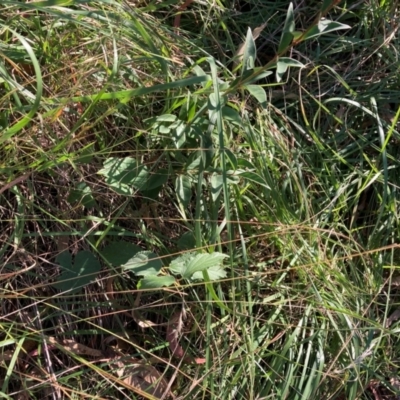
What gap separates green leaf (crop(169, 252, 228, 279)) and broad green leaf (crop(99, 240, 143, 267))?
0.11 m

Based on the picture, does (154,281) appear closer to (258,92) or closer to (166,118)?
(166,118)

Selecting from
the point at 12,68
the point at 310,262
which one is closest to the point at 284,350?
the point at 310,262

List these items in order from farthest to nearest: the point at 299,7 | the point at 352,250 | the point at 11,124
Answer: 1. the point at 299,7
2. the point at 352,250
3. the point at 11,124

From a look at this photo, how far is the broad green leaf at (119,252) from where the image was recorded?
5.38 feet

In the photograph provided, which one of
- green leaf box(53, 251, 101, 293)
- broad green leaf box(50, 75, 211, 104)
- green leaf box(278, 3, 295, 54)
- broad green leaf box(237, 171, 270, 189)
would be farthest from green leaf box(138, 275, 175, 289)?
green leaf box(278, 3, 295, 54)

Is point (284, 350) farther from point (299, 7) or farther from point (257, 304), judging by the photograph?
point (299, 7)

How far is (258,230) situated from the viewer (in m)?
1.79

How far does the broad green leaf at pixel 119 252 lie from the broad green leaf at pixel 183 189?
6.5 inches

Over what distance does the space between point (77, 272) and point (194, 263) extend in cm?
31

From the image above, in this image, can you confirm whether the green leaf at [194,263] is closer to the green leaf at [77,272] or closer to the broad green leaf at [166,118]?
the green leaf at [77,272]

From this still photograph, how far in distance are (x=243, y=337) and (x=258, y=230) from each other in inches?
11.5

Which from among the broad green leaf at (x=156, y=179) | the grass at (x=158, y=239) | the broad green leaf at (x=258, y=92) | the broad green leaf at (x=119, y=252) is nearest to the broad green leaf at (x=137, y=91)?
the grass at (x=158, y=239)

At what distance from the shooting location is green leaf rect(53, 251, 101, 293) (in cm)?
165

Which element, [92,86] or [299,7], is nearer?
[92,86]
